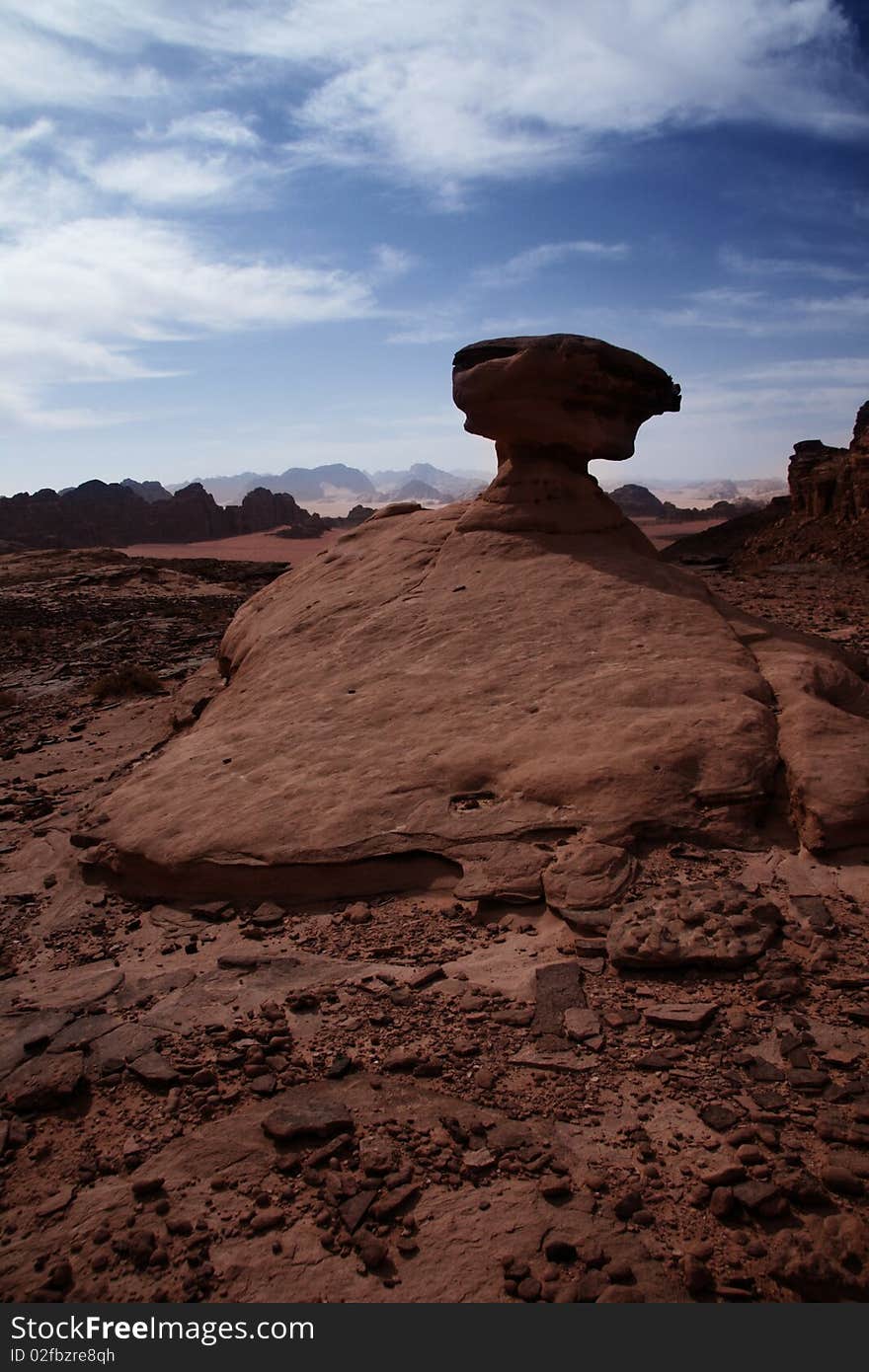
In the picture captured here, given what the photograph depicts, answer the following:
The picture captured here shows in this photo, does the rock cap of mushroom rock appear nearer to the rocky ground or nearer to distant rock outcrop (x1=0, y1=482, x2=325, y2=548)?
the rocky ground

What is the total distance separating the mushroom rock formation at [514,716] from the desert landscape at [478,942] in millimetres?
23

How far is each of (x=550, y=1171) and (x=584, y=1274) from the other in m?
0.32

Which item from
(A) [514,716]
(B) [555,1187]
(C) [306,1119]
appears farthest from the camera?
(A) [514,716]

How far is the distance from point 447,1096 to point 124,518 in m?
51.7

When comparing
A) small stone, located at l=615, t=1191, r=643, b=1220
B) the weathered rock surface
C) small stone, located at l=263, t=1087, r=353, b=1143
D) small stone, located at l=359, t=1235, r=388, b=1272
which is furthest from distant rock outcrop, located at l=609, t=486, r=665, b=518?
small stone, located at l=359, t=1235, r=388, b=1272

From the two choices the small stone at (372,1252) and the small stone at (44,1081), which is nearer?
the small stone at (372,1252)

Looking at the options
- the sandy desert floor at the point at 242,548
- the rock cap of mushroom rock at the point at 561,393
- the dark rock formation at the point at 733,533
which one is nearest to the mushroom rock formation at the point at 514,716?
the rock cap of mushroom rock at the point at 561,393

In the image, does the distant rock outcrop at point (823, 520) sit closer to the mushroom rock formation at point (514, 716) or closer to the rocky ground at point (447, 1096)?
the mushroom rock formation at point (514, 716)

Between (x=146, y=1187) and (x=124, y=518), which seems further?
(x=124, y=518)

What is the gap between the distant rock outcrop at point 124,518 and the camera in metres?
46.0

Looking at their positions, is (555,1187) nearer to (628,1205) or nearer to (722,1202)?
(628,1205)

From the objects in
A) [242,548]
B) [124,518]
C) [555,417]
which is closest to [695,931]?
[555,417]

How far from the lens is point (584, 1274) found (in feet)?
6.91

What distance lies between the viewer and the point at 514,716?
4715mm
